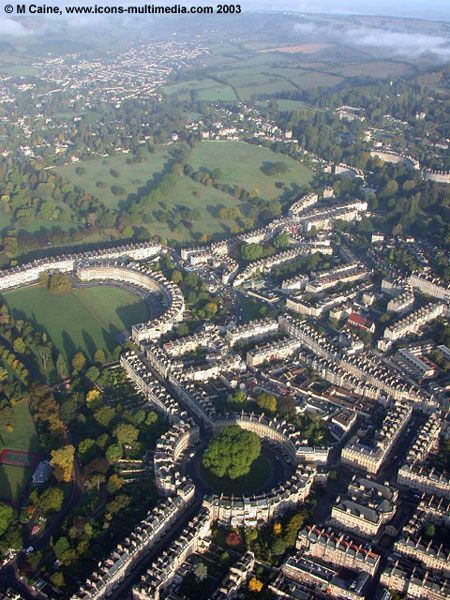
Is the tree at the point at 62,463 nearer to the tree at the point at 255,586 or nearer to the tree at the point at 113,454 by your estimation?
the tree at the point at 113,454

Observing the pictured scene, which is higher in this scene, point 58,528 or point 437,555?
point 437,555

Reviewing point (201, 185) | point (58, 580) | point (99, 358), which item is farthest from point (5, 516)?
point (201, 185)

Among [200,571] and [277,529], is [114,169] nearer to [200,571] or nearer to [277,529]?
[277,529]

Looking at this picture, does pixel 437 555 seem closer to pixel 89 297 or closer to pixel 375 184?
pixel 89 297

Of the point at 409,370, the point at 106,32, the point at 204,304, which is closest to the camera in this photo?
the point at 409,370

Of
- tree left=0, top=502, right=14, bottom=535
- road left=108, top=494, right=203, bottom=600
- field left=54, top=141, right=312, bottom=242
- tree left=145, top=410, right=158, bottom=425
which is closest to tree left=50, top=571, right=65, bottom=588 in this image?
road left=108, top=494, right=203, bottom=600

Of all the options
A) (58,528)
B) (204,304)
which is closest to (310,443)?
(58,528)

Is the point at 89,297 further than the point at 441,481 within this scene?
Yes

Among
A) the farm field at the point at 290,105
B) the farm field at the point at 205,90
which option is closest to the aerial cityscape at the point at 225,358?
the farm field at the point at 290,105
